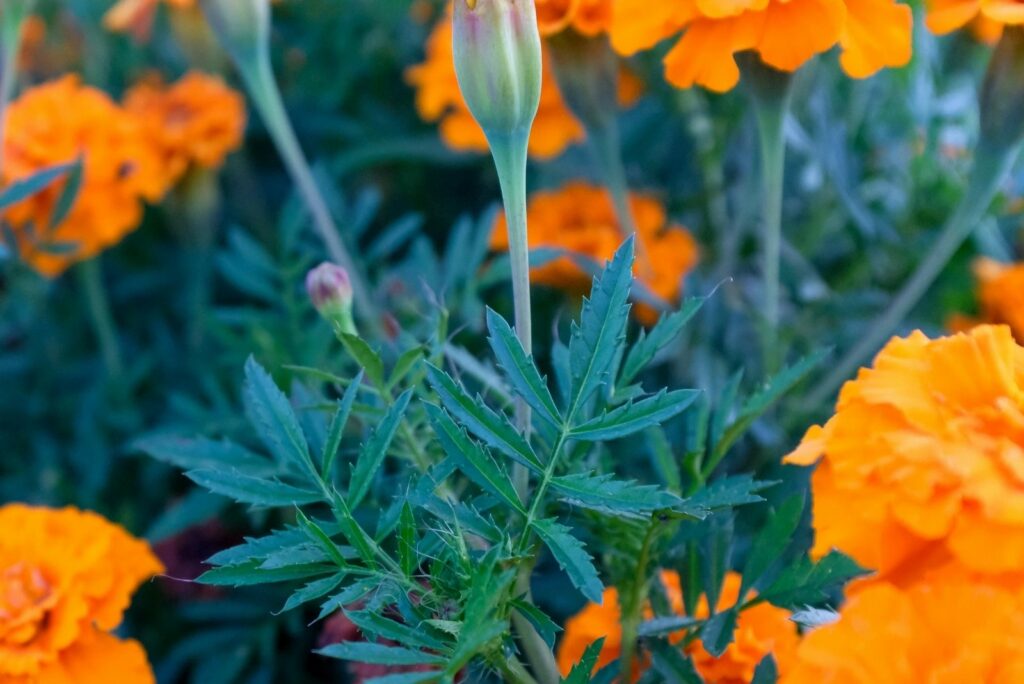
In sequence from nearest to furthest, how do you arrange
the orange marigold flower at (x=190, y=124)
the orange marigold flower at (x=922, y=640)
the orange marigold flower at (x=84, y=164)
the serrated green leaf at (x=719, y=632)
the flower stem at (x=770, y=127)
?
the orange marigold flower at (x=922, y=640), the serrated green leaf at (x=719, y=632), the flower stem at (x=770, y=127), the orange marigold flower at (x=84, y=164), the orange marigold flower at (x=190, y=124)

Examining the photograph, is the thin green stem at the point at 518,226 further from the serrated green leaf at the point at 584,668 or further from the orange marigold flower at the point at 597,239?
the orange marigold flower at the point at 597,239

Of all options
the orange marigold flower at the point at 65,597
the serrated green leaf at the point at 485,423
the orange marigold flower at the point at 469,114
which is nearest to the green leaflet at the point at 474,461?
the serrated green leaf at the point at 485,423

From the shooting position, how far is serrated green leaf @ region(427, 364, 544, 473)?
15.7 inches

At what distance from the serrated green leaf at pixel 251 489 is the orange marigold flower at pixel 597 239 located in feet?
1.17

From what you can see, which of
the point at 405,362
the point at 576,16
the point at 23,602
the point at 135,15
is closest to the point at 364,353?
the point at 405,362

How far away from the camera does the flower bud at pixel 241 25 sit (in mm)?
706

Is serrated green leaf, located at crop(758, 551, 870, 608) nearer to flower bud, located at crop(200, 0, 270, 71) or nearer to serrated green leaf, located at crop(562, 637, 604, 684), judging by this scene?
serrated green leaf, located at crop(562, 637, 604, 684)

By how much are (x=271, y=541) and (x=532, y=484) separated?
0.45 feet

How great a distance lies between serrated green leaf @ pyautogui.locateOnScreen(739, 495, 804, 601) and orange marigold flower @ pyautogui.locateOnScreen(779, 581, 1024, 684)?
0.11 meters

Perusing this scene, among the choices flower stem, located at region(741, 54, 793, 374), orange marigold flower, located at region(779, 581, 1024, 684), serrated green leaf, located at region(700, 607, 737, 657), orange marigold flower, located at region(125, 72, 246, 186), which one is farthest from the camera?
orange marigold flower, located at region(125, 72, 246, 186)

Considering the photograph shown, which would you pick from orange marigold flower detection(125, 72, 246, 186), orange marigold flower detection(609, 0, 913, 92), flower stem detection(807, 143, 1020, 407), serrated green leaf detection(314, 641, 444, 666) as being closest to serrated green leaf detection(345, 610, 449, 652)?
serrated green leaf detection(314, 641, 444, 666)

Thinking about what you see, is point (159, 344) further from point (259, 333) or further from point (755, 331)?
point (755, 331)

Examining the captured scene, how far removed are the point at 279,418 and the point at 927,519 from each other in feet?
0.82

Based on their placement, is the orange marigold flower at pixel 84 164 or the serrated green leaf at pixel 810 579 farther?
the orange marigold flower at pixel 84 164
